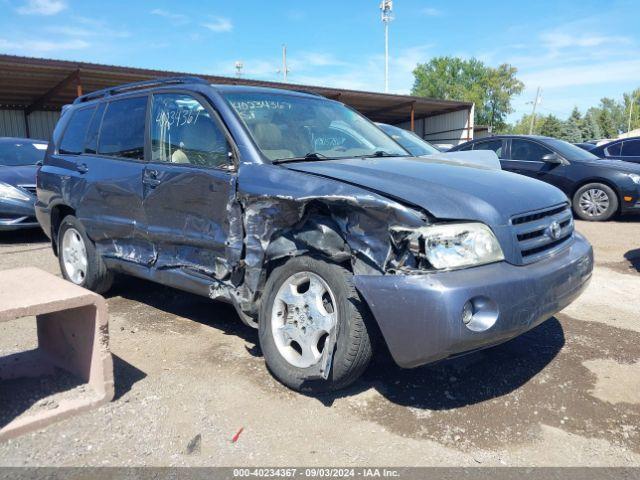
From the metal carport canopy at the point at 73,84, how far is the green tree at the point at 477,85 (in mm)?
46364

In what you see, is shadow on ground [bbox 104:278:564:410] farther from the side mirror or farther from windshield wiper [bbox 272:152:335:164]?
the side mirror

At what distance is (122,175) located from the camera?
4.21 meters

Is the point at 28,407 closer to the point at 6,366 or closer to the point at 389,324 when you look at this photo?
the point at 6,366

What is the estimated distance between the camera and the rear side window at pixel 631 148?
1121 cm

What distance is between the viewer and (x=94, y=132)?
188 inches

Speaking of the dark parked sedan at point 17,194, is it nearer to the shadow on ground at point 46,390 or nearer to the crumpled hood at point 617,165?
the shadow on ground at point 46,390

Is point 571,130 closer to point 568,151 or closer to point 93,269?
point 568,151

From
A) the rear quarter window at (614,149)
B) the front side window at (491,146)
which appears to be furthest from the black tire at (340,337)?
the rear quarter window at (614,149)

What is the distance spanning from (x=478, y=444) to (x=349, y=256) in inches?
43.1

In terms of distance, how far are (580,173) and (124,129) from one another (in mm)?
7867

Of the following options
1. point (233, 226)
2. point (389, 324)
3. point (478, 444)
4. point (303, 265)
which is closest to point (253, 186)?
point (233, 226)

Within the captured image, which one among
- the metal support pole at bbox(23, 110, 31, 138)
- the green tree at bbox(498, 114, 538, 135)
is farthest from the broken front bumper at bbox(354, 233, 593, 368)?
Answer: the green tree at bbox(498, 114, 538, 135)

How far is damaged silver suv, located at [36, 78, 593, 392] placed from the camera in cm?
254

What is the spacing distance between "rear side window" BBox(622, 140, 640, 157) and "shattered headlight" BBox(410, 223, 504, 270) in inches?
410
